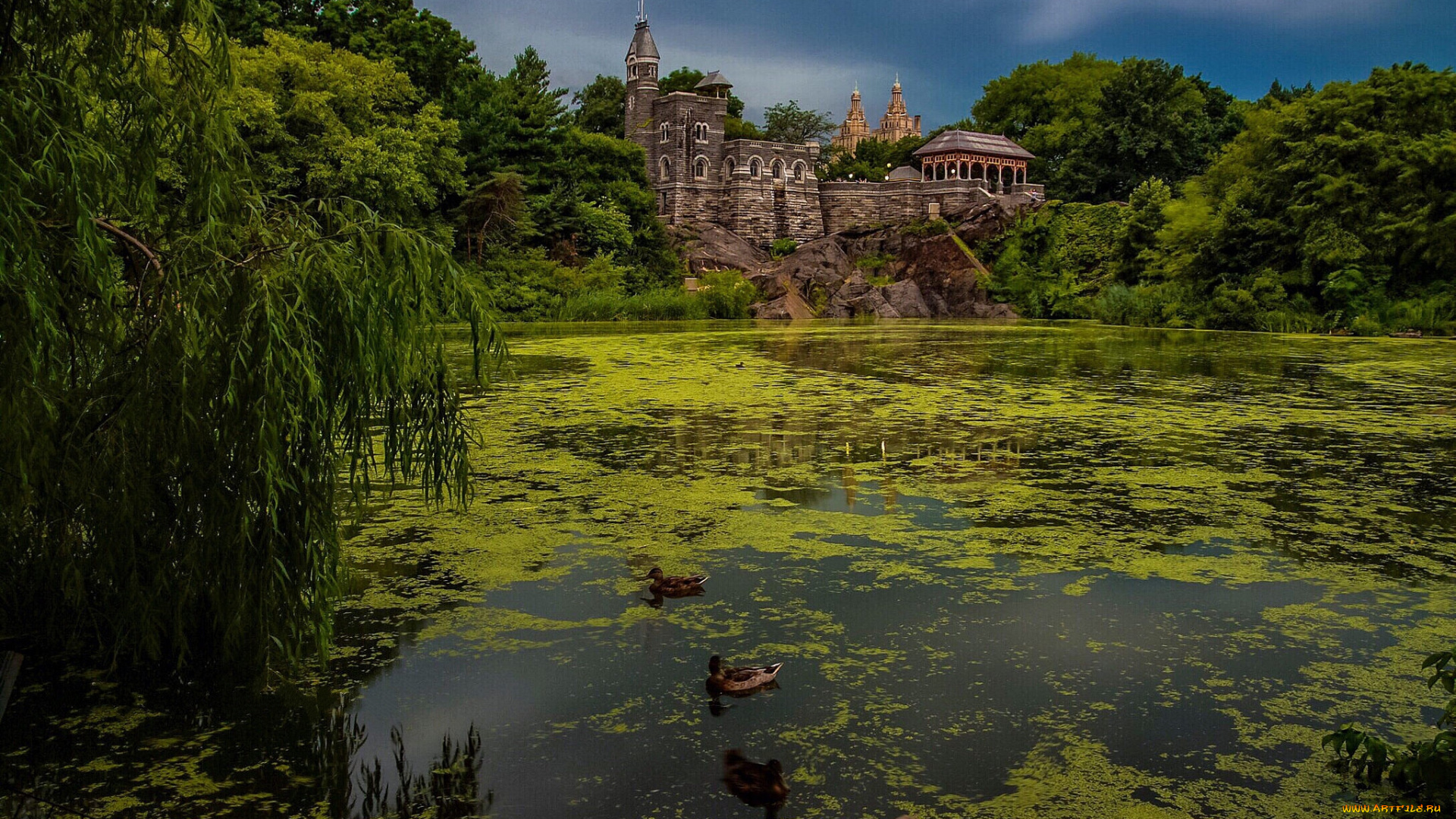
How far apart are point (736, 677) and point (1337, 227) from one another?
998 inches

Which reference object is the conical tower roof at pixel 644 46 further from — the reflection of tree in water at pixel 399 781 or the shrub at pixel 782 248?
the reflection of tree in water at pixel 399 781

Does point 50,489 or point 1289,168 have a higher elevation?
point 1289,168

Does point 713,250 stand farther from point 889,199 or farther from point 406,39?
point 406,39

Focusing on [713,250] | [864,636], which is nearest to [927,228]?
[713,250]

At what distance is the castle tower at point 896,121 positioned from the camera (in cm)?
10938

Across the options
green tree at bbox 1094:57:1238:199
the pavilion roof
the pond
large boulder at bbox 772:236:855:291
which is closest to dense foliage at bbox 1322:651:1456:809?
the pond

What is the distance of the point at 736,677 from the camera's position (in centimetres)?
352

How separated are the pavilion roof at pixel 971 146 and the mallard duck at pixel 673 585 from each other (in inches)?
1923

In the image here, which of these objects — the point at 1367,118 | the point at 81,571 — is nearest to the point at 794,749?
the point at 81,571

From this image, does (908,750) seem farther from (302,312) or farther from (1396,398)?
(1396,398)

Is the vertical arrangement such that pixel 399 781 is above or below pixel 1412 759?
below

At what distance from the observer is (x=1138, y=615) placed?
4352 mm

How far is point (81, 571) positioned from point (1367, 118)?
28380 mm

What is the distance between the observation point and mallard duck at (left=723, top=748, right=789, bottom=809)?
2848 mm
